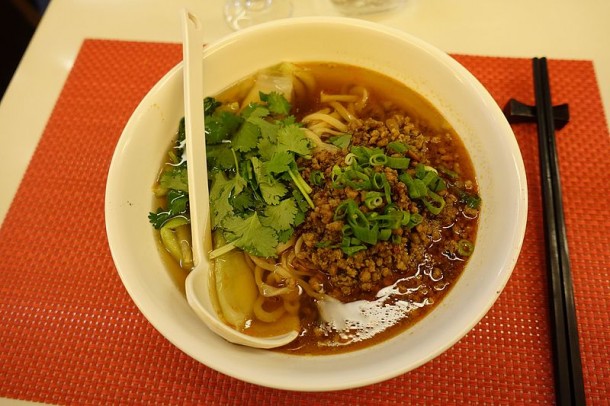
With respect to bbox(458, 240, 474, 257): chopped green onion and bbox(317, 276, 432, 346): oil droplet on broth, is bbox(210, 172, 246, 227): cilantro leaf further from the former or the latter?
bbox(458, 240, 474, 257): chopped green onion

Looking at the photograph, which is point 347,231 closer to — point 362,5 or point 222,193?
point 222,193

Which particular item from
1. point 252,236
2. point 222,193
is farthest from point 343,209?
point 222,193

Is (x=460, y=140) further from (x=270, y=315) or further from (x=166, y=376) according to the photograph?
(x=166, y=376)

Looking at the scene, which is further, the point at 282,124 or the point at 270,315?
the point at 282,124

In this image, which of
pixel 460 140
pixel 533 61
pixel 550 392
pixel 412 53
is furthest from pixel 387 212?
pixel 533 61

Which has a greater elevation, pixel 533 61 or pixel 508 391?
pixel 533 61

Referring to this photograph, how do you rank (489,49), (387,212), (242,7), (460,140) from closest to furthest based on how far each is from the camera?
(387,212) < (460,140) < (489,49) < (242,7)
